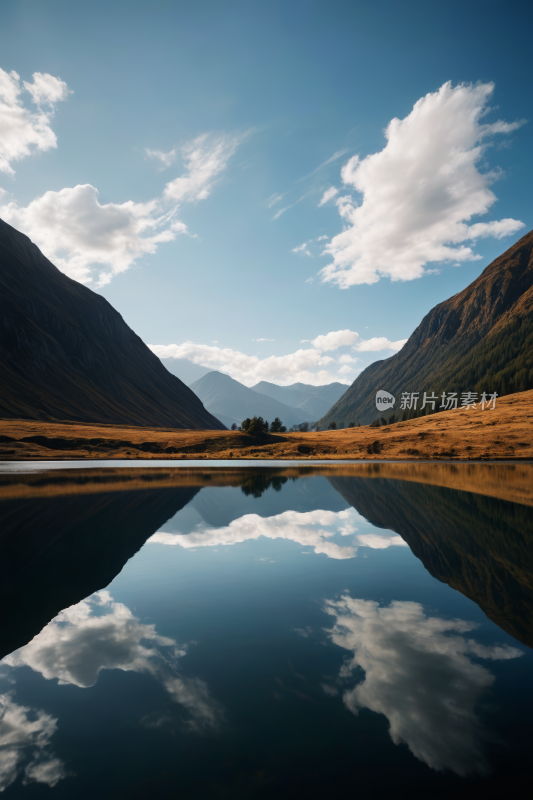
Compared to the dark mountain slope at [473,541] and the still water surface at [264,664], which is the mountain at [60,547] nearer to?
the still water surface at [264,664]

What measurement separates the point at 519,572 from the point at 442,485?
108ft

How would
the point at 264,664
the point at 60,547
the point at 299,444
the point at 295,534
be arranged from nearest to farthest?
the point at 264,664, the point at 60,547, the point at 295,534, the point at 299,444

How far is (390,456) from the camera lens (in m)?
119

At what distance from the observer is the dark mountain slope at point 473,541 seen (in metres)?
13.5

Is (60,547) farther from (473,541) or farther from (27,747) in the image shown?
(473,541)

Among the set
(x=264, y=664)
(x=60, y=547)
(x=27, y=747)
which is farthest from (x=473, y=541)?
(x=60, y=547)

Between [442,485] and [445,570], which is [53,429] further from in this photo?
[445,570]

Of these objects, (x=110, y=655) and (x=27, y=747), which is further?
(x=110, y=655)

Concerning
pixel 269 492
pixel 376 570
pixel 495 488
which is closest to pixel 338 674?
pixel 376 570

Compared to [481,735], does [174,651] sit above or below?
below

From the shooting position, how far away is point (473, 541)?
20.9 metres

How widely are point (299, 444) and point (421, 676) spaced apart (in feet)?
417

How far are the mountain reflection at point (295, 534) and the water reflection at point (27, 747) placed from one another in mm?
13918

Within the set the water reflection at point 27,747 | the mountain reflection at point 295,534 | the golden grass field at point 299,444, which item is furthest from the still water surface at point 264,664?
the golden grass field at point 299,444
